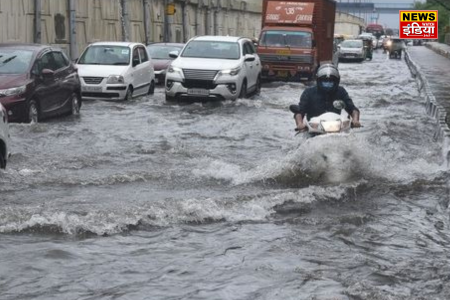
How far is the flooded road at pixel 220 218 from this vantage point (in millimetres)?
5898

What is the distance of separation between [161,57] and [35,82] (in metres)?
12.4

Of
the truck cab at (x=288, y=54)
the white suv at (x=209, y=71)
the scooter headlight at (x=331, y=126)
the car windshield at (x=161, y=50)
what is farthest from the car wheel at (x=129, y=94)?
the scooter headlight at (x=331, y=126)

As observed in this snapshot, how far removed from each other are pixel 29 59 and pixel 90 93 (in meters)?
4.53

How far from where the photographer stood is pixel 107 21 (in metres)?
33.8

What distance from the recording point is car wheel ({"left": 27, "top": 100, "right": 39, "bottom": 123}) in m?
14.6

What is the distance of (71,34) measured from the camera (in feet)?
95.2

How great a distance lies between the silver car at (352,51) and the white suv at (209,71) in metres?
35.3

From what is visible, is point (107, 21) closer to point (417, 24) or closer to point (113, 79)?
point (113, 79)

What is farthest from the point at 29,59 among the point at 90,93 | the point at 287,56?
the point at 287,56

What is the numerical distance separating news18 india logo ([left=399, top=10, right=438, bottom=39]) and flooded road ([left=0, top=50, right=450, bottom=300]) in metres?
57.1

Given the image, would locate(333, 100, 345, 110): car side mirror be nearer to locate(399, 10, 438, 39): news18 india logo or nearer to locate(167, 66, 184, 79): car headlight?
locate(167, 66, 184, 79): car headlight

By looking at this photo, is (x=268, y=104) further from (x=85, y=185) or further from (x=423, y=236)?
(x=423, y=236)

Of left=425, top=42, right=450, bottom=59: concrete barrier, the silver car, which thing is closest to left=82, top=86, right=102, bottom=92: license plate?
the silver car

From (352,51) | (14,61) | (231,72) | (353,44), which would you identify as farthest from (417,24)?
(14,61)
